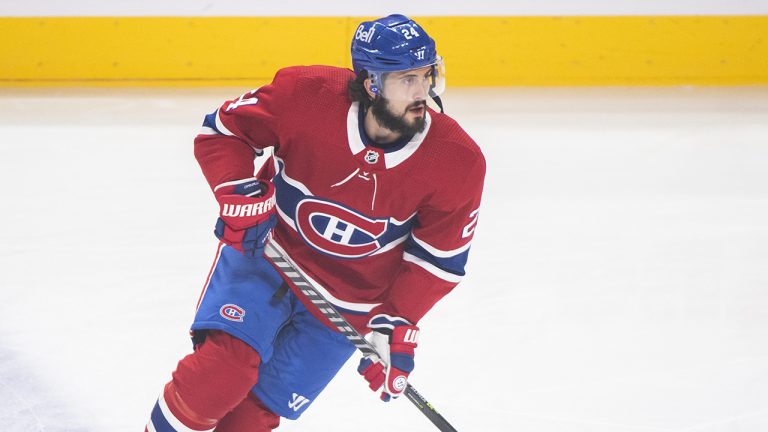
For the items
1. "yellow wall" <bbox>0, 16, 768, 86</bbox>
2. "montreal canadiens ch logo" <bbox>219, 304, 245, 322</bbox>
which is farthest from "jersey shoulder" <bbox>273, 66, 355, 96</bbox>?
"yellow wall" <bbox>0, 16, 768, 86</bbox>

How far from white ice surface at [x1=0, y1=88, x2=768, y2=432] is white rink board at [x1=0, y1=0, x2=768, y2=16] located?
0.75 meters

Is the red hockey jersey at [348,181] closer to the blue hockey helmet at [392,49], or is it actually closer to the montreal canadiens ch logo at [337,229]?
the montreal canadiens ch logo at [337,229]

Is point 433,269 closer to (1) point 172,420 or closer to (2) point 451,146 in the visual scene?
(2) point 451,146

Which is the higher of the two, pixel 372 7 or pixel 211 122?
pixel 211 122

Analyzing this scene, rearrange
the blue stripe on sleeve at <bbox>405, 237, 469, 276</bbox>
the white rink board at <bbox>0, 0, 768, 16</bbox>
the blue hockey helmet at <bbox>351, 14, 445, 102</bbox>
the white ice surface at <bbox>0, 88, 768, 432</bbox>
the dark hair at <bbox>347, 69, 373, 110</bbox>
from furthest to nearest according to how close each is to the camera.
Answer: the white rink board at <bbox>0, 0, 768, 16</bbox>
the white ice surface at <bbox>0, 88, 768, 432</bbox>
the blue stripe on sleeve at <bbox>405, 237, 469, 276</bbox>
the dark hair at <bbox>347, 69, 373, 110</bbox>
the blue hockey helmet at <bbox>351, 14, 445, 102</bbox>

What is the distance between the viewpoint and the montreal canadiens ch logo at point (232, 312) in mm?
2336

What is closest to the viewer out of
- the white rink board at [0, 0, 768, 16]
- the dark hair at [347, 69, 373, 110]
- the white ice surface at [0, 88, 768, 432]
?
the dark hair at [347, 69, 373, 110]

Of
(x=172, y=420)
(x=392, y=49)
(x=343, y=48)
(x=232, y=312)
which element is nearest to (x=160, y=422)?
(x=172, y=420)

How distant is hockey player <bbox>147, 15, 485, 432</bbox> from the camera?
231cm

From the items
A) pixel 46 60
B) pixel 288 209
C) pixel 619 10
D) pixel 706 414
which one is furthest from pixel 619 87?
pixel 288 209

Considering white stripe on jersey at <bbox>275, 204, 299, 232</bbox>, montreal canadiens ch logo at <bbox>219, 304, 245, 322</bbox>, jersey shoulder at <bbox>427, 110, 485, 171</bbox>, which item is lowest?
montreal canadiens ch logo at <bbox>219, 304, 245, 322</bbox>

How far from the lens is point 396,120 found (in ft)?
7.66

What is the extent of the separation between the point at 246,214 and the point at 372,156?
305mm

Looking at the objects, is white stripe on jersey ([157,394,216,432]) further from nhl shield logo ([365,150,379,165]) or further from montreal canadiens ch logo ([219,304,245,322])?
nhl shield logo ([365,150,379,165])
